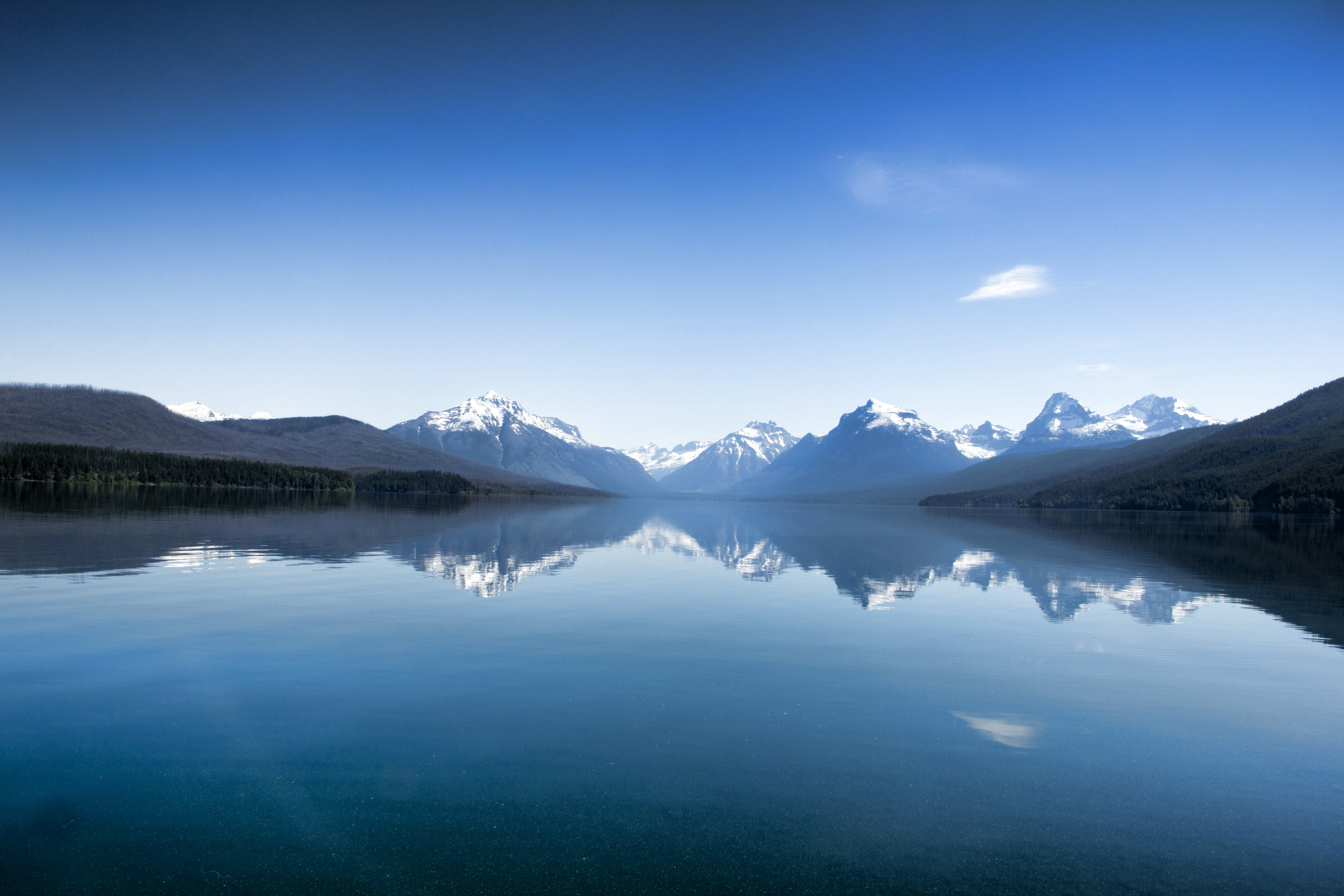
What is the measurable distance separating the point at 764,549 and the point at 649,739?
153 feet

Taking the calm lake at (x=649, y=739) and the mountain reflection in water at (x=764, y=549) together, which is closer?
the calm lake at (x=649, y=739)

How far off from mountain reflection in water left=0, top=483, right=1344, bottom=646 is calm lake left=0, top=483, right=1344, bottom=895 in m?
1.56

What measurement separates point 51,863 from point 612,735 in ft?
26.1

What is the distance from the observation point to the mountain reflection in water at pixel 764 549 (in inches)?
1344

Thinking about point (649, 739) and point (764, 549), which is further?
point (764, 549)

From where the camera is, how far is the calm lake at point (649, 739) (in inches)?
360

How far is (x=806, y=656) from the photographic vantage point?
20.6 meters

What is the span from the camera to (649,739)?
13.4 meters

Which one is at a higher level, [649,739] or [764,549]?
[649,739]

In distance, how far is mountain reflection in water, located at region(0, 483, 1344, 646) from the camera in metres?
34.1

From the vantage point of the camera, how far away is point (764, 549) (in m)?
59.4

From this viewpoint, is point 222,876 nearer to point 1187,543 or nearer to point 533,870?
point 533,870

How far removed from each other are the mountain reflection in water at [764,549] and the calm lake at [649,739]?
1558mm

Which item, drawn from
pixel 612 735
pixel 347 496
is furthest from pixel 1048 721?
pixel 347 496
